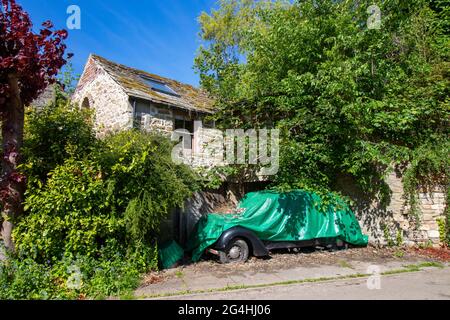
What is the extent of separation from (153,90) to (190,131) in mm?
2102

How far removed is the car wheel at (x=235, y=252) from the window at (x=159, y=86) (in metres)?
6.89

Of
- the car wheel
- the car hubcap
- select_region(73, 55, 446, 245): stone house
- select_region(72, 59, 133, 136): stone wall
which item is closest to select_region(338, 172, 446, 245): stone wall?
select_region(73, 55, 446, 245): stone house

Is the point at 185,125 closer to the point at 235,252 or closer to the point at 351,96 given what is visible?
the point at 235,252

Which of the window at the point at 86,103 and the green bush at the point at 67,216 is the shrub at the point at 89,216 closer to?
the green bush at the point at 67,216

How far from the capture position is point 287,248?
8320mm

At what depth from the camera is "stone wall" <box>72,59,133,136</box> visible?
928cm

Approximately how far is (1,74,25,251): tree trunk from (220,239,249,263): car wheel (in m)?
4.39

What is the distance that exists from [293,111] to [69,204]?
7728 millimetres

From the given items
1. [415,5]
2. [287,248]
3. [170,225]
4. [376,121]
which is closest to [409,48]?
→ [415,5]

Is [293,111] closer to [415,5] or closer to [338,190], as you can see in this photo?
[338,190]

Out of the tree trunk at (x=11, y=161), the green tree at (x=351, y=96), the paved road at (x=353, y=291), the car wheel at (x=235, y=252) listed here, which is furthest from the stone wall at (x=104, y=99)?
the paved road at (x=353, y=291)

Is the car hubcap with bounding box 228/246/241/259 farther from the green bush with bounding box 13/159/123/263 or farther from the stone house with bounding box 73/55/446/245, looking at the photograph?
the green bush with bounding box 13/159/123/263

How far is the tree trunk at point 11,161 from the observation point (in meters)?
5.28

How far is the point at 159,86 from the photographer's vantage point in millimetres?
11844
